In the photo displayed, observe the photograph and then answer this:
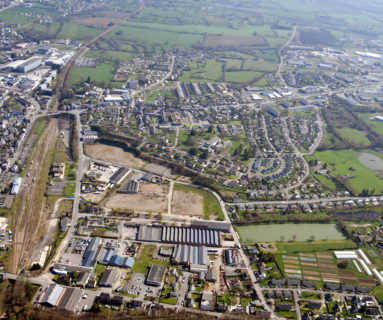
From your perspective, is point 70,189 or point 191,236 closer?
point 191,236

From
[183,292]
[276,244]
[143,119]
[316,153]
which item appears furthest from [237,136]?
[183,292]

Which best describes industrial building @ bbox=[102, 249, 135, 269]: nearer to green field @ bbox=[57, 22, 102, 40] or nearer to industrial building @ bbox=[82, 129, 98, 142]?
industrial building @ bbox=[82, 129, 98, 142]

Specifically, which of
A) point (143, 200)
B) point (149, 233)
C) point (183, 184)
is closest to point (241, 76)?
point (183, 184)

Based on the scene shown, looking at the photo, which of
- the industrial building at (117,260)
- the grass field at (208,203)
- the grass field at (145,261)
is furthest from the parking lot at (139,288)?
the grass field at (208,203)

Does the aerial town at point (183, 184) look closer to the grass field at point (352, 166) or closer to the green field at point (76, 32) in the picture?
the grass field at point (352, 166)

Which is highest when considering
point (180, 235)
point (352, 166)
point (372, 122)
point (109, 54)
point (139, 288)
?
point (109, 54)

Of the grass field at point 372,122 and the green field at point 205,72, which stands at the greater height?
the green field at point 205,72

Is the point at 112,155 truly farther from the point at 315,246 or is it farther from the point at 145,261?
the point at 315,246
